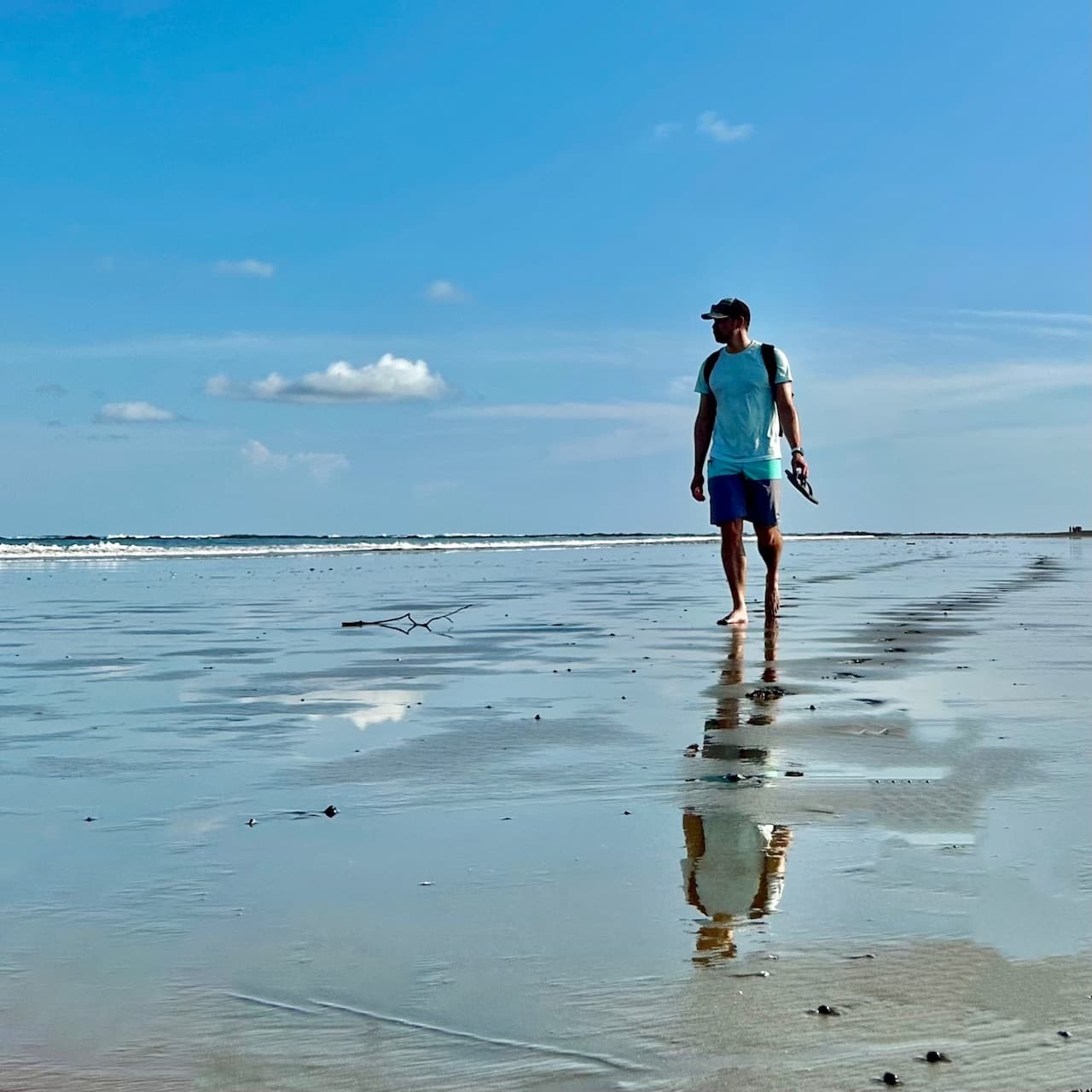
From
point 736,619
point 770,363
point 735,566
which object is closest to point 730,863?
point 736,619

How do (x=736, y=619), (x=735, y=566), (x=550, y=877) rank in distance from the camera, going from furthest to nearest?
1. (x=735, y=566)
2. (x=736, y=619)
3. (x=550, y=877)

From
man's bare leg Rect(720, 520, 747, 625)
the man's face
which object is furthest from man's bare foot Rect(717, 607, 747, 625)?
the man's face

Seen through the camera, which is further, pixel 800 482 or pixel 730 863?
pixel 800 482

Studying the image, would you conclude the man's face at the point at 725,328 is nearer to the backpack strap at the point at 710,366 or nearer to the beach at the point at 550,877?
the backpack strap at the point at 710,366

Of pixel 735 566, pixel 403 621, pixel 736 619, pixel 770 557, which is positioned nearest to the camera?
pixel 736 619

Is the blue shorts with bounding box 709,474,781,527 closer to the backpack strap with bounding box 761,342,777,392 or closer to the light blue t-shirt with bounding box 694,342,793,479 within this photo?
the light blue t-shirt with bounding box 694,342,793,479

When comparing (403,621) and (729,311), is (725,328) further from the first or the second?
(403,621)

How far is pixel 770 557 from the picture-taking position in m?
9.86

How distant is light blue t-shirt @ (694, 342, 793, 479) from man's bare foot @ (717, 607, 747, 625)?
3.11 feet

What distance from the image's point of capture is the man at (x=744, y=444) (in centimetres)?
964

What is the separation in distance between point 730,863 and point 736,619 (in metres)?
6.61

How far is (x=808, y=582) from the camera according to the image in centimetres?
1683

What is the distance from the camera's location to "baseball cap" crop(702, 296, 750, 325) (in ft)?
31.7

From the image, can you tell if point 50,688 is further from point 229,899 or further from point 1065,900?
point 1065,900
